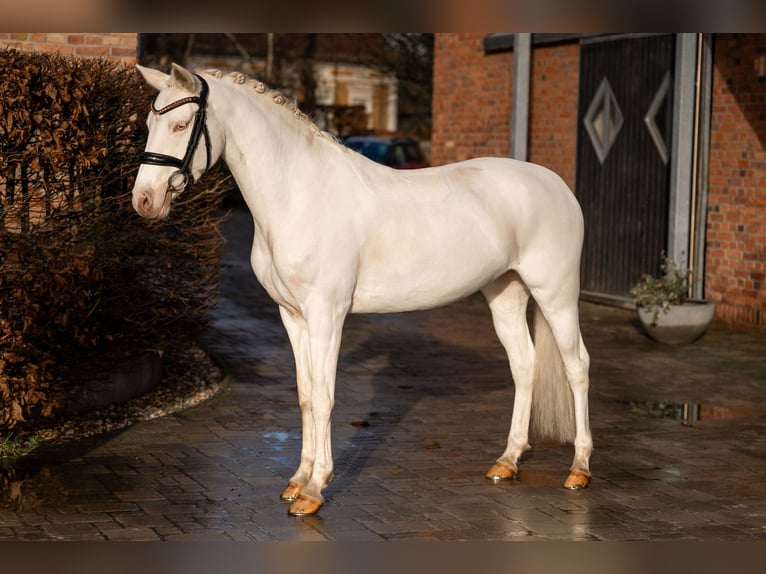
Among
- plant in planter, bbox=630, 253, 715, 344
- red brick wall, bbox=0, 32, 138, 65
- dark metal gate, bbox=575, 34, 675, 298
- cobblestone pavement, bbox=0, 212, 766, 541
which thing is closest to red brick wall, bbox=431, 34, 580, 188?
dark metal gate, bbox=575, 34, 675, 298

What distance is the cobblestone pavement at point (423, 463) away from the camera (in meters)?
5.68

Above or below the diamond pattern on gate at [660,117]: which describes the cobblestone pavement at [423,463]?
below

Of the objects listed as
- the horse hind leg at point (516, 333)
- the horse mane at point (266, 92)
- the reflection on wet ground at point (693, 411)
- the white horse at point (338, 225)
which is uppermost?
the horse mane at point (266, 92)

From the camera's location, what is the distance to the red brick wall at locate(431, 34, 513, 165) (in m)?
16.3

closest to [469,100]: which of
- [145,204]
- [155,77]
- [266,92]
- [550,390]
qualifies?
[550,390]

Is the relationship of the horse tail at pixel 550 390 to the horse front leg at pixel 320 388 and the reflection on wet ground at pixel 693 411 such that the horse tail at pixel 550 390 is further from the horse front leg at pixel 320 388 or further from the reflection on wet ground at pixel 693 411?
the reflection on wet ground at pixel 693 411

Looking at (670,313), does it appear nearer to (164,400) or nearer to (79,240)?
(164,400)

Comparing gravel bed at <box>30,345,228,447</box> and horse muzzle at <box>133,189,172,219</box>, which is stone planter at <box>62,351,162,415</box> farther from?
horse muzzle at <box>133,189,172,219</box>

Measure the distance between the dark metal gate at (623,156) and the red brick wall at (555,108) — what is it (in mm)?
317

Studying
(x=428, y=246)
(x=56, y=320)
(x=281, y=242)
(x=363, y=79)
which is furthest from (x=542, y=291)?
(x=363, y=79)

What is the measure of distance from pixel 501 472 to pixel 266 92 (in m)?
2.40

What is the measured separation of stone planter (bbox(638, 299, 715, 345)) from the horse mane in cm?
598

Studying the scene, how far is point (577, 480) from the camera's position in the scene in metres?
6.41

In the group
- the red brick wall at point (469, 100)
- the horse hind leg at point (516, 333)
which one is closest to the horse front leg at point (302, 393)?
the horse hind leg at point (516, 333)
